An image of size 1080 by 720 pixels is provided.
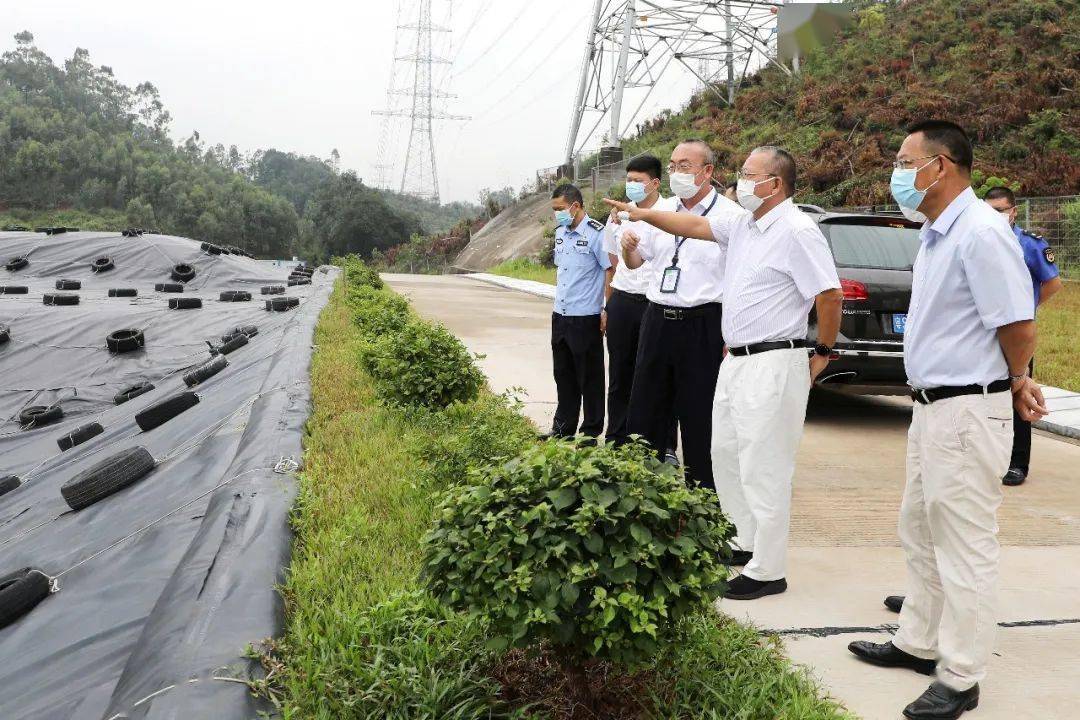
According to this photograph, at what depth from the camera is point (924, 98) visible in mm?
21094

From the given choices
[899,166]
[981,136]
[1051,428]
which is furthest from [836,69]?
[899,166]

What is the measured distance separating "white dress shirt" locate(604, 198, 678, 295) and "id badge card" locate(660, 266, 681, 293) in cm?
54

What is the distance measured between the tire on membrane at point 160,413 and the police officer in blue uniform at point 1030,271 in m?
6.03

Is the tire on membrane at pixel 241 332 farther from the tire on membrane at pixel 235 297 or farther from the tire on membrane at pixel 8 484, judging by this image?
the tire on membrane at pixel 8 484

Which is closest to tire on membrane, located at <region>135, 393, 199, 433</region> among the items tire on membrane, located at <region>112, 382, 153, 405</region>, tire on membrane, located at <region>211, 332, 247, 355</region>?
tire on membrane, located at <region>112, 382, 153, 405</region>

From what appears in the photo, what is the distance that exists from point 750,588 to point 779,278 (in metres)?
1.30

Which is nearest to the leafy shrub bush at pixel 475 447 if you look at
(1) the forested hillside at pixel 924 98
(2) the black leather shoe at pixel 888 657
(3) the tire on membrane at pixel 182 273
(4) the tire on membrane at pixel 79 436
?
(2) the black leather shoe at pixel 888 657

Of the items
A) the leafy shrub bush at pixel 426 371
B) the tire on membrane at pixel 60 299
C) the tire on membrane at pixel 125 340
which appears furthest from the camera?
the tire on membrane at pixel 60 299

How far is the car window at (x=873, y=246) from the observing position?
6672 millimetres

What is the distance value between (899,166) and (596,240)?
10.4 feet

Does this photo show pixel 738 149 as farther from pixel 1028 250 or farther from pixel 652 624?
pixel 652 624

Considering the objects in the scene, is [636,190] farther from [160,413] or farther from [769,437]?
[160,413]

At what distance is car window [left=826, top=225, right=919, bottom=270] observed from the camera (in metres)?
→ 6.67

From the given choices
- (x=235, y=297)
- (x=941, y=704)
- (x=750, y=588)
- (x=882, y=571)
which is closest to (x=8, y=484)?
(x=750, y=588)
